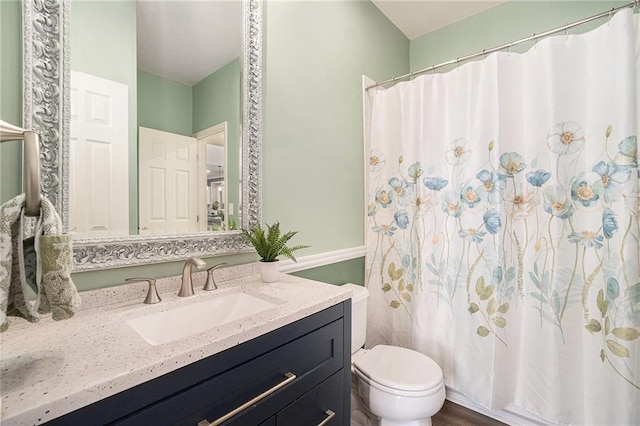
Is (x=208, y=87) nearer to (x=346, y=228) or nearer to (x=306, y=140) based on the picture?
(x=306, y=140)

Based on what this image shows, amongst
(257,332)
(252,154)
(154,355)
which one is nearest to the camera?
(154,355)

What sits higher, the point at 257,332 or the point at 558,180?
the point at 558,180

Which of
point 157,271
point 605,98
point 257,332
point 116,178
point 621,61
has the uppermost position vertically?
point 621,61

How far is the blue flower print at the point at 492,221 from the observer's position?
1.54 meters

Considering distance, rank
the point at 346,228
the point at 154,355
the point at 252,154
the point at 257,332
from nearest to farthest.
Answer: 1. the point at 154,355
2. the point at 257,332
3. the point at 252,154
4. the point at 346,228

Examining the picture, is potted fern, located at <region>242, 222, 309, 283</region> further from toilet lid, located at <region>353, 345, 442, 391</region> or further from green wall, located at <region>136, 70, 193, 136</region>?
toilet lid, located at <region>353, 345, 442, 391</region>

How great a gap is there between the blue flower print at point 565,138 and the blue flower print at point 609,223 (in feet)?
1.01

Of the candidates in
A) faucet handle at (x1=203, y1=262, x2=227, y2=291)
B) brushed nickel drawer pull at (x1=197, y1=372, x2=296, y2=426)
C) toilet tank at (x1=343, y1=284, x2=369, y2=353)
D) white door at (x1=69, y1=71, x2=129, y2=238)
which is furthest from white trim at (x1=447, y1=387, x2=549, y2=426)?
white door at (x1=69, y1=71, x2=129, y2=238)

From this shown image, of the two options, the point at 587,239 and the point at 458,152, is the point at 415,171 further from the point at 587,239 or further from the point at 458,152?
the point at 587,239

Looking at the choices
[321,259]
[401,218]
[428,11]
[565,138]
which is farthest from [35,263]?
[428,11]

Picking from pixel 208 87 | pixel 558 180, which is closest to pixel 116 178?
pixel 208 87

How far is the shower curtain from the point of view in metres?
1.28

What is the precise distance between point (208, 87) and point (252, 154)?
12.8 inches

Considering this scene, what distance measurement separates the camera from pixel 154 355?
62 cm
